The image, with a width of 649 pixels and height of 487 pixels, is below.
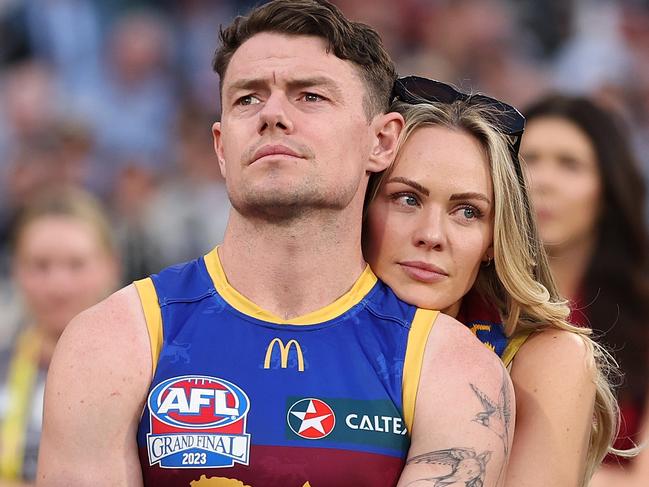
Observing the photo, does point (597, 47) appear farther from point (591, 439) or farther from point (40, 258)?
point (591, 439)

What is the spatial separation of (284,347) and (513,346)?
92 cm

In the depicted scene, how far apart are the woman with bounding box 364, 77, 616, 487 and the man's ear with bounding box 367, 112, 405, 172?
0.19ft

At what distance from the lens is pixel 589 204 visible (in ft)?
20.1

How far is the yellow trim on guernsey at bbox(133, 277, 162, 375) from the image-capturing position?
11.3ft

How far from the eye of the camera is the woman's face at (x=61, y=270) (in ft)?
20.2

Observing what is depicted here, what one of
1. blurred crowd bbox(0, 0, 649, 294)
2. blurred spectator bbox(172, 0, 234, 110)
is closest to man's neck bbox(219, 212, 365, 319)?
blurred crowd bbox(0, 0, 649, 294)

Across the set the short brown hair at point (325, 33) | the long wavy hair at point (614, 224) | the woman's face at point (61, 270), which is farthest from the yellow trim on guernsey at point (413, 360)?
the woman's face at point (61, 270)

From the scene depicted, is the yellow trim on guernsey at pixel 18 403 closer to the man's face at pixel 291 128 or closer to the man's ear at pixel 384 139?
the man's face at pixel 291 128

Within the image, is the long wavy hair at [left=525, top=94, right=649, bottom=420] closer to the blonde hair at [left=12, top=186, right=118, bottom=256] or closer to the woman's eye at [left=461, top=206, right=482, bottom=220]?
the woman's eye at [left=461, top=206, right=482, bottom=220]

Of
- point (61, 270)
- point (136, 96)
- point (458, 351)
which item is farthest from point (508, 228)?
point (136, 96)

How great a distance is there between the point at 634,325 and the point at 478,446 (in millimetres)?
2636

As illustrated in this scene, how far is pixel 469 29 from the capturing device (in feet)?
33.8

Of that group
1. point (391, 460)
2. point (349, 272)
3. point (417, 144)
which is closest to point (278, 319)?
point (349, 272)

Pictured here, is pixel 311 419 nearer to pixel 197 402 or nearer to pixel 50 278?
pixel 197 402
